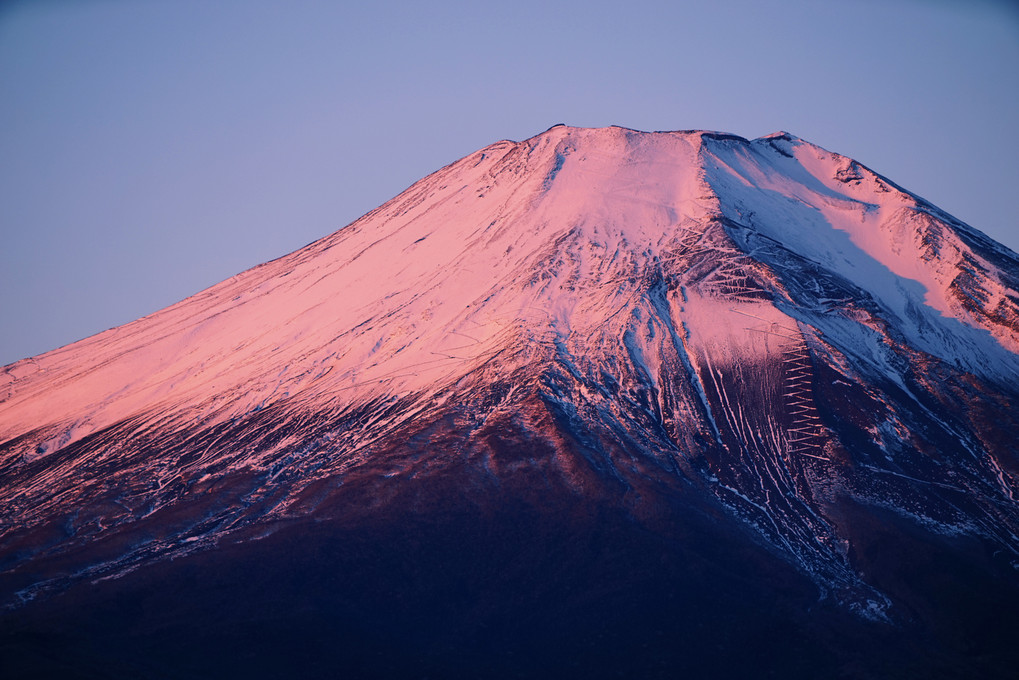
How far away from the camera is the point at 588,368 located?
56.0m

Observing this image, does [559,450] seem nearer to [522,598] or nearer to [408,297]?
[522,598]

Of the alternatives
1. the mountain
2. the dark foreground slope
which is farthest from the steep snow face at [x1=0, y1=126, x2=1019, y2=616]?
Answer: the dark foreground slope

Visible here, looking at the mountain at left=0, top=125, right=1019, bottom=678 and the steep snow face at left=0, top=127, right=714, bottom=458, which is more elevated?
the steep snow face at left=0, top=127, right=714, bottom=458

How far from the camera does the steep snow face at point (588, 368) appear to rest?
4984 cm

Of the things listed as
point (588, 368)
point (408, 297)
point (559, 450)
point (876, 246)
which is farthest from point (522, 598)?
point (876, 246)

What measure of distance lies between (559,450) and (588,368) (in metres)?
6.92

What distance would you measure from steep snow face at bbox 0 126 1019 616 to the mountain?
0.21 meters

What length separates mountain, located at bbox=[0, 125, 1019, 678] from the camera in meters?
41.2

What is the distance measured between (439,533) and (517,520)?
10.9 ft

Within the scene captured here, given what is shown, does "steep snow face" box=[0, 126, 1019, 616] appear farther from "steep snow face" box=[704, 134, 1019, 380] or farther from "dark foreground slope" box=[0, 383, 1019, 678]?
"dark foreground slope" box=[0, 383, 1019, 678]

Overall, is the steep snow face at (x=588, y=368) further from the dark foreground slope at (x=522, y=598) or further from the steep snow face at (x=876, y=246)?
the dark foreground slope at (x=522, y=598)

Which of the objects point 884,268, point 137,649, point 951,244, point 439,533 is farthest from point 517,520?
point 951,244

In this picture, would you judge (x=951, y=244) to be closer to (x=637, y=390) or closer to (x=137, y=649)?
(x=637, y=390)

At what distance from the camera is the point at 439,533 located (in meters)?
46.4
